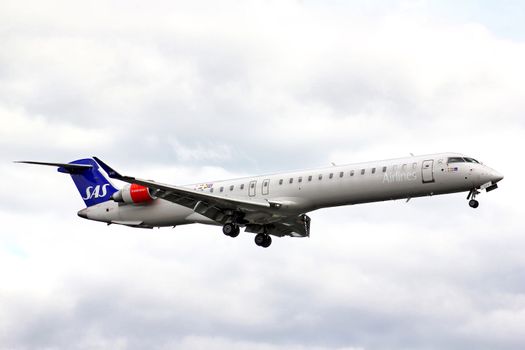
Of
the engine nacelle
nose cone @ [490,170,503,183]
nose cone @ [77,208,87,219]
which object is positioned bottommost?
nose cone @ [490,170,503,183]

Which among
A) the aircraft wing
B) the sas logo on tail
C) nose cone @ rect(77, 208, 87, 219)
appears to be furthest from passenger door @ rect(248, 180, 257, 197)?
nose cone @ rect(77, 208, 87, 219)

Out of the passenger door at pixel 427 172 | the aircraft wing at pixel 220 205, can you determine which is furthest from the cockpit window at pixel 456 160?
the aircraft wing at pixel 220 205

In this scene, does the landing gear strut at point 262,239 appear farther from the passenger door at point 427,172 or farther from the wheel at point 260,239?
the passenger door at point 427,172

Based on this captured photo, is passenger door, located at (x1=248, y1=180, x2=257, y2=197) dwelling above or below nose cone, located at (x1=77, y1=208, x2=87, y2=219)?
below

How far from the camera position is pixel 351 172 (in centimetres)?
4106

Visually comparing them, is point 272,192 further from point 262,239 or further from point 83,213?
point 83,213

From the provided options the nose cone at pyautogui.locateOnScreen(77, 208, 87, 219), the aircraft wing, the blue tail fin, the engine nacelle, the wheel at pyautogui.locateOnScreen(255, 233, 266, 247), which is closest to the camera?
the aircraft wing

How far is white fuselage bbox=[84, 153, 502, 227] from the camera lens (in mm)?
39750

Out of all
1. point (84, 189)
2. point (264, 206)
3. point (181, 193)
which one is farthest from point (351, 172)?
point (84, 189)

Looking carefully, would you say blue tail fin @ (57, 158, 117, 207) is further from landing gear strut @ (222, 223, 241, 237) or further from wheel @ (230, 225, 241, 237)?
wheel @ (230, 225, 241, 237)

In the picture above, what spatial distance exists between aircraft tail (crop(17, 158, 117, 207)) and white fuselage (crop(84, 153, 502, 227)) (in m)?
4.51

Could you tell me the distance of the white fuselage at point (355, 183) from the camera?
39750mm

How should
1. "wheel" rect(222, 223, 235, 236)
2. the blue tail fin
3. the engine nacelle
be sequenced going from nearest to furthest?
"wheel" rect(222, 223, 235, 236), the engine nacelle, the blue tail fin

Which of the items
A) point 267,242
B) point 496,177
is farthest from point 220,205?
point 496,177
